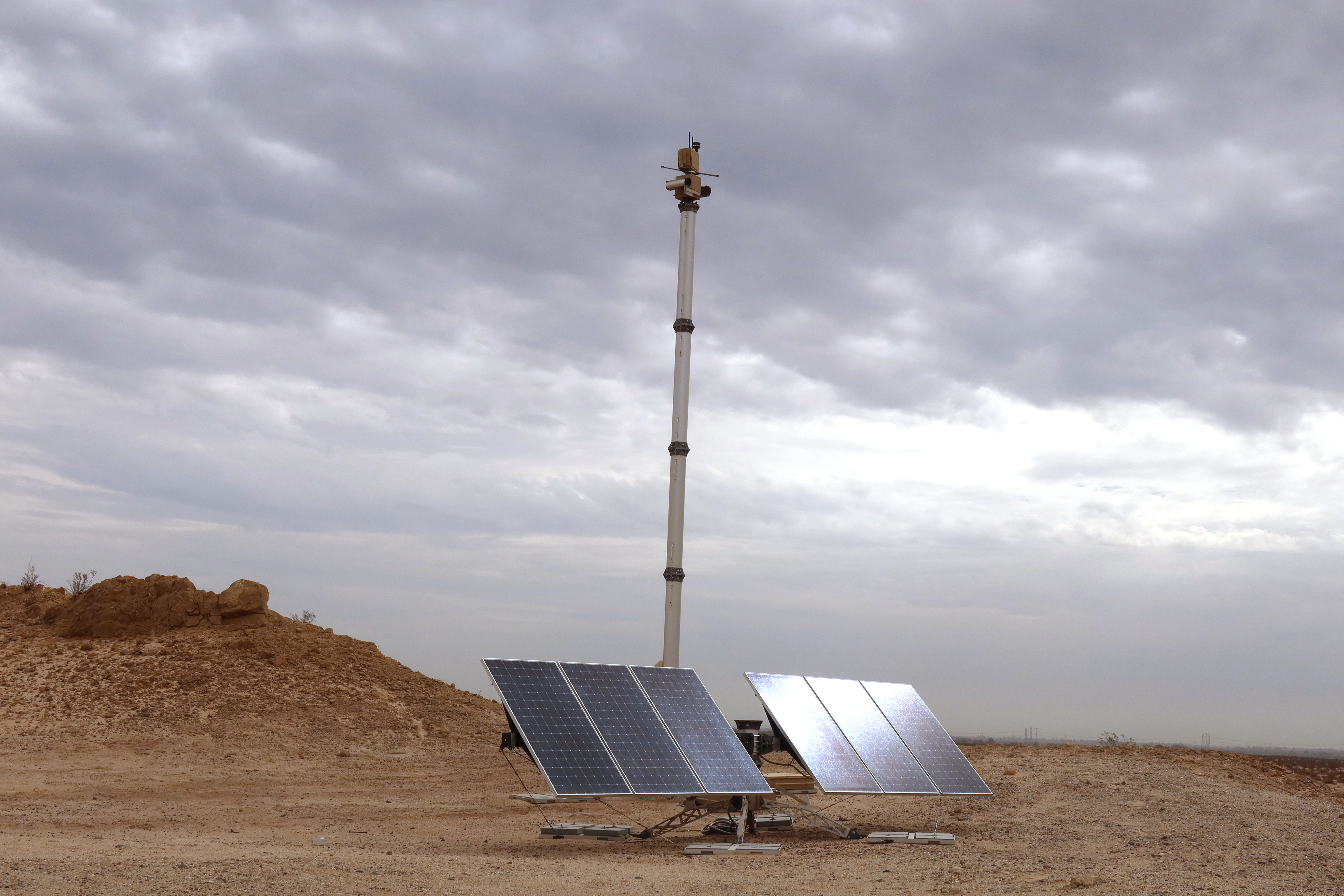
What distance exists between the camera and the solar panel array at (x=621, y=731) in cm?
1302

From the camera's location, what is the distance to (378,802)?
20.7 m

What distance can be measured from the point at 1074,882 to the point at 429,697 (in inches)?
927

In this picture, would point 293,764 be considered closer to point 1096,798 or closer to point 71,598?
point 71,598

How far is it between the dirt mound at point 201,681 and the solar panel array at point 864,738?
558 inches

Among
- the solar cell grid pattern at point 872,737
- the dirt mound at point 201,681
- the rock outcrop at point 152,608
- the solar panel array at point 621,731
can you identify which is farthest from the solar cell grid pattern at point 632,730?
the rock outcrop at point 152,608

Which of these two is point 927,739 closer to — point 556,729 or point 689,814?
point 689,814

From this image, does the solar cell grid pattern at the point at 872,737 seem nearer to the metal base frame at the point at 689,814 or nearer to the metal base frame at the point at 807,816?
the metal base frame at the point at 807,816

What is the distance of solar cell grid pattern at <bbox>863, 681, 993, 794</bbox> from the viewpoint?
15750 mm

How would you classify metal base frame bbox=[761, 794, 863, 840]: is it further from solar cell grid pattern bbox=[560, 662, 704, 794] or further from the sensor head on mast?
the sensor head on mast

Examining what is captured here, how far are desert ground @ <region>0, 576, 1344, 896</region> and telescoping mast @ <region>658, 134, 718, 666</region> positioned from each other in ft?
11.8

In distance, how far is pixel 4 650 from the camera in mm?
29922

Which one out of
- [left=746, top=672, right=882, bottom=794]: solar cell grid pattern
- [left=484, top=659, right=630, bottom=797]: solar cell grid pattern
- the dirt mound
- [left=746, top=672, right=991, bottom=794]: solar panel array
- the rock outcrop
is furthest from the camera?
the rock outcrop

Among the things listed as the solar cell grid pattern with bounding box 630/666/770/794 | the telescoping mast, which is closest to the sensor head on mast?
the telescoping mast

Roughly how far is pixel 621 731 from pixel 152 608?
22877mm
